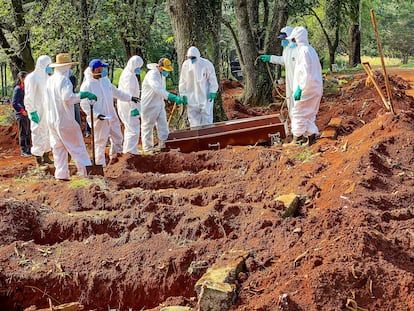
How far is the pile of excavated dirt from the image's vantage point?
13.9 feet

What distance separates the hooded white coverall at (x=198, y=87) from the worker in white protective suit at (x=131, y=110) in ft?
4.23

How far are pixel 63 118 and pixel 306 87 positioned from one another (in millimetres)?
3718

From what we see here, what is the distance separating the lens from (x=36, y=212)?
21.7 ft

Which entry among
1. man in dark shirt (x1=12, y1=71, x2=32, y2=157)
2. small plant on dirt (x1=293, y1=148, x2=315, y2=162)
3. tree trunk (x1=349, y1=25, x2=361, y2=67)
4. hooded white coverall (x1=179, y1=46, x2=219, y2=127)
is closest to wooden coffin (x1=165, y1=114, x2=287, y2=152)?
small plant on dirt (x1=293, y1=148, x2=315, y2=162)

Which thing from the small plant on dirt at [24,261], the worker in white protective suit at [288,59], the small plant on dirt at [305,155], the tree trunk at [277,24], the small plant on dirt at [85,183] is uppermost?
the tree trunk at [277,24]

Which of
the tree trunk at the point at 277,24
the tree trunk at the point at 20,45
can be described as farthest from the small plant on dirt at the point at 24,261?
the tree trunk at the point at 277,24

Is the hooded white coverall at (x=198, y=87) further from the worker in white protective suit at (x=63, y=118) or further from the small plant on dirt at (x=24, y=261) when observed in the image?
the small plant on dirt at (x=24, y=261)

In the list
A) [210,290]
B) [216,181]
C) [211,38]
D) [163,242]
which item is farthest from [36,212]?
[211,38]

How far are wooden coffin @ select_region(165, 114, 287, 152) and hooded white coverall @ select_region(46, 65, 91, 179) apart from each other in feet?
6.26

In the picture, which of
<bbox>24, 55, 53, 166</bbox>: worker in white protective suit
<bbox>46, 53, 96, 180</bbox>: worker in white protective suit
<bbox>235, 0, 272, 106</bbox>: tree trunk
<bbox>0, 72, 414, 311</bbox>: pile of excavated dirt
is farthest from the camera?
<bbox>235, 0, 272, 106</bbox>: tree trunk

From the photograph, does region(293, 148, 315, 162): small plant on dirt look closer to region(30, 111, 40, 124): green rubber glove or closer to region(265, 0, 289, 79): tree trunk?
region(30, 111, 40, 124): green rubber glove

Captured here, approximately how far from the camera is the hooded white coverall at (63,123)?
27.8 ft

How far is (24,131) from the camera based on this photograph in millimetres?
12523

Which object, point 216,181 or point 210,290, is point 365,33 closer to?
point 216,181
